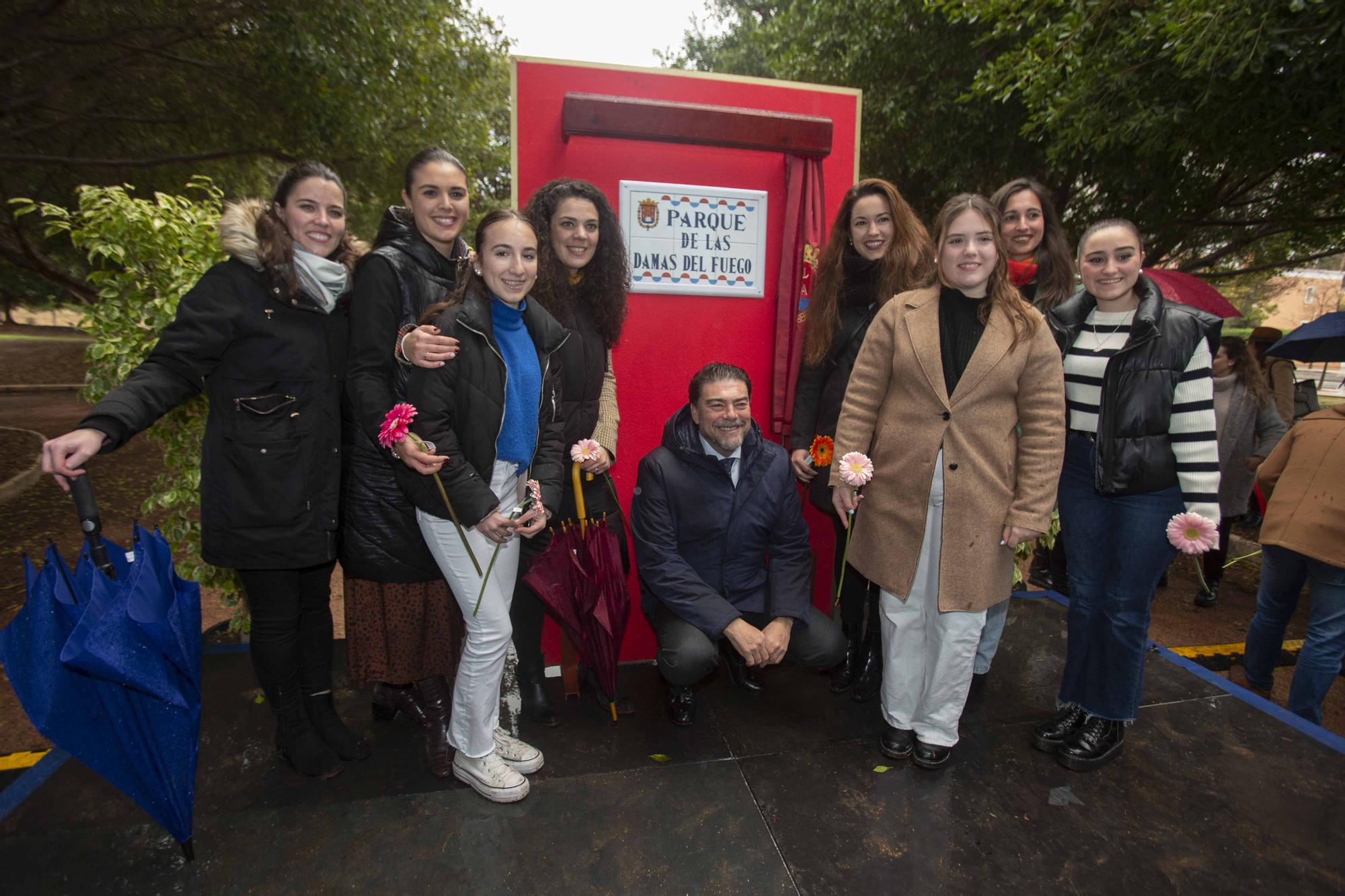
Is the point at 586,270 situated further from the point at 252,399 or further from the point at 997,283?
the point at 997,283

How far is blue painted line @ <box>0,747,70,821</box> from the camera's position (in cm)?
227

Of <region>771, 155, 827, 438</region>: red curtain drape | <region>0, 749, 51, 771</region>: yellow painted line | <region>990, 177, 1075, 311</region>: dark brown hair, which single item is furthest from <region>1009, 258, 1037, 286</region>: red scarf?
<region>0, 749, 51, 771</region>: yellow painted line

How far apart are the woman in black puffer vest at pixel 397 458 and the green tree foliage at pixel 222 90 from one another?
4.92m

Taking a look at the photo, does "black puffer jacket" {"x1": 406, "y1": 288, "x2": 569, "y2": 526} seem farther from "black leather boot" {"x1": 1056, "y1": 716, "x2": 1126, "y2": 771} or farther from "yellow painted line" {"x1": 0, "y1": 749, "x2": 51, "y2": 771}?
"yellow painted line" {"x1": 0, "y1": 749, "x2": 51, "y2": 771}

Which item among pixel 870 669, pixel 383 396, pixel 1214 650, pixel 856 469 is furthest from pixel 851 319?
pixel 1214 650

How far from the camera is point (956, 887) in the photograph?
203cm

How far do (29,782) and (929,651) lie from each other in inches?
123

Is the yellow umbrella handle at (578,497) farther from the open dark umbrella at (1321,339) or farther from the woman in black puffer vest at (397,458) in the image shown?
the open dark umbrella at (1321,339)

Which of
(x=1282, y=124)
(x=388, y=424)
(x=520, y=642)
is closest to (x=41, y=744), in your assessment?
(x=520, y=642)

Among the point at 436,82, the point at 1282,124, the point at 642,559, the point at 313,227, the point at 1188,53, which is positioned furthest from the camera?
the point at 436,82

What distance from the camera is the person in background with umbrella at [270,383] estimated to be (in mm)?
2070

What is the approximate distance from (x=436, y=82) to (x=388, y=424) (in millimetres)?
6943

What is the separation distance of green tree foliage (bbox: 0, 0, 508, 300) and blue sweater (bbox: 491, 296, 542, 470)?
5.30 meters

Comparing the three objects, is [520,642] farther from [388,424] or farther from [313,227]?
[313,227]
